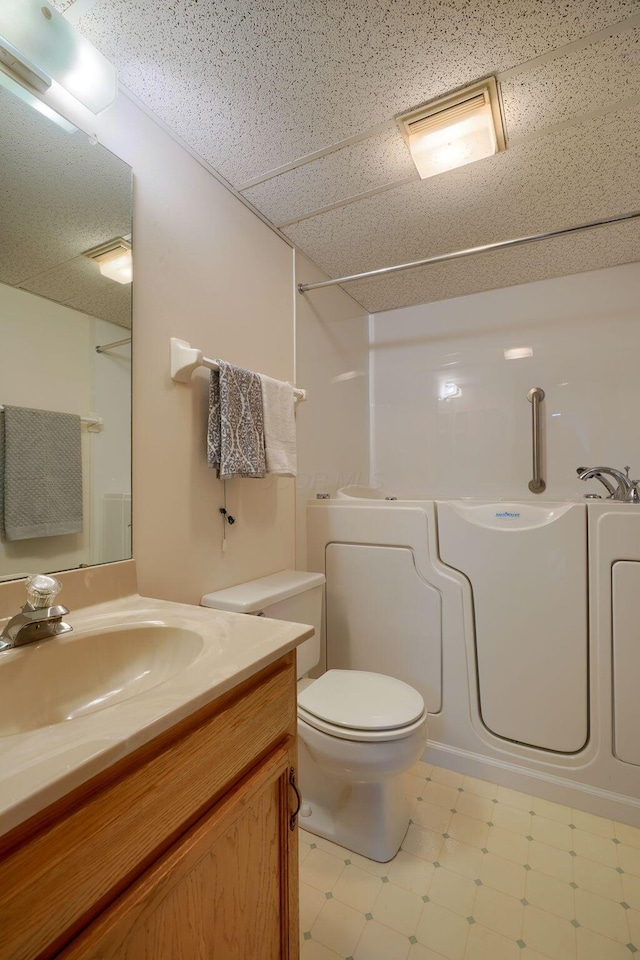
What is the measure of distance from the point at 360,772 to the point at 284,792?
505 mm

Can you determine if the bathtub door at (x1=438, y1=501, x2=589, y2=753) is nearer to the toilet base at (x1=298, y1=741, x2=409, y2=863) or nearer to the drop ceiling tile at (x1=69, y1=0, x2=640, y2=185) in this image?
the toilet base at (x1=298, y1=741, x2=409, y2=863)

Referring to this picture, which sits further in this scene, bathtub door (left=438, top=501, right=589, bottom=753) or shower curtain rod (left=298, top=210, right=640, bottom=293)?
bathtub door (left=438, top=501, right=589, bottom=753)

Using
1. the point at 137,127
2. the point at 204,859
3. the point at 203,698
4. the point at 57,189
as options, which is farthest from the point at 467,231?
the point at 204,859

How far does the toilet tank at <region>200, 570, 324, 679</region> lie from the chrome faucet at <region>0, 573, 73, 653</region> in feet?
1.82

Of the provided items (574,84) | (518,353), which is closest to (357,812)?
(574,84)

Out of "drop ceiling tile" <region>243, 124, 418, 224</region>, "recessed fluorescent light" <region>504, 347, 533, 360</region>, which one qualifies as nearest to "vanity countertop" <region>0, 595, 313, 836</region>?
"drop ceiling tile" <region>243, 124, 418, 224</region>

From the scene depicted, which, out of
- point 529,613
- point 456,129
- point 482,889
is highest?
point 456,129

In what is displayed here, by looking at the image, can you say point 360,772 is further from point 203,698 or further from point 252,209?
point 252,209

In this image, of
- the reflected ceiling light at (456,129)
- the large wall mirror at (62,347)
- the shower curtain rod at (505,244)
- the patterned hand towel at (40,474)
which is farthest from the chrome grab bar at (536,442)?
the patterned hand towel at (40,474)

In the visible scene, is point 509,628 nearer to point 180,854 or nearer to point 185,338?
point 180,854

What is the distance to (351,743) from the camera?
1.23 m

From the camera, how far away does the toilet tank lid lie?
52.7 inches

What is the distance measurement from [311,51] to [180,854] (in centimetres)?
167

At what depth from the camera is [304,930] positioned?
3.65 feet
